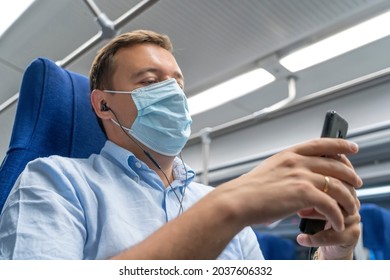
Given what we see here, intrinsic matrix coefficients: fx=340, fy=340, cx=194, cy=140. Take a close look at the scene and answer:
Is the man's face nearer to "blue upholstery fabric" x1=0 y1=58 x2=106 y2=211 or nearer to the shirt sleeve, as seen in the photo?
"blue upholstery fabric" x1=0 y1=58 x2=106 y2=211

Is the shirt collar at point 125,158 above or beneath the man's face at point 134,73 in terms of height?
beneath

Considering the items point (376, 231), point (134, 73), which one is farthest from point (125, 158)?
point (376, 231)

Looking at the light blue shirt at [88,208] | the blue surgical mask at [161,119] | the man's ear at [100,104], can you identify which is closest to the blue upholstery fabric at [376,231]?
the light blue shirt at [88,208]

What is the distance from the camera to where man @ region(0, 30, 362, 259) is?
1.25 feet

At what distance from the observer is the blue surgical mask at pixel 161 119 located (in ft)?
2.62

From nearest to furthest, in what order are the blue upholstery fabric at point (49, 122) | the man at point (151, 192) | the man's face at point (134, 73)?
1. the man at point (151, 192)
2. the blue upholstery fabric at point (49, 122)
3. the man's face at point (134, 73)

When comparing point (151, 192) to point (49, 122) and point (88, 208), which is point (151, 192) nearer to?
point (88, 208)

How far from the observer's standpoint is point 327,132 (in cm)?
48

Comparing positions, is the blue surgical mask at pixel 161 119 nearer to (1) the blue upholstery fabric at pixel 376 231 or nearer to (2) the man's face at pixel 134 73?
(2) the man's face at pixel 134 73

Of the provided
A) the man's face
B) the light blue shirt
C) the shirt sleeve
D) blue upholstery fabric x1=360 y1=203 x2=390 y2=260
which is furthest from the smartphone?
blue upholstery fabric x1=360 y1=203 x2=390 y2=260

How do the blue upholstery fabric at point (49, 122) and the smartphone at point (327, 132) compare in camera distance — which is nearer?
the smartphone at point (327, 132)


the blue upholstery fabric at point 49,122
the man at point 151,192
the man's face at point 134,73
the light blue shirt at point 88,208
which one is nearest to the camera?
the man at point 151,192

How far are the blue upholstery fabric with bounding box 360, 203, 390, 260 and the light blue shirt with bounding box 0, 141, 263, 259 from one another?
85cm

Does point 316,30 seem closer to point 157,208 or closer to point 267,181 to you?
point 157,208
